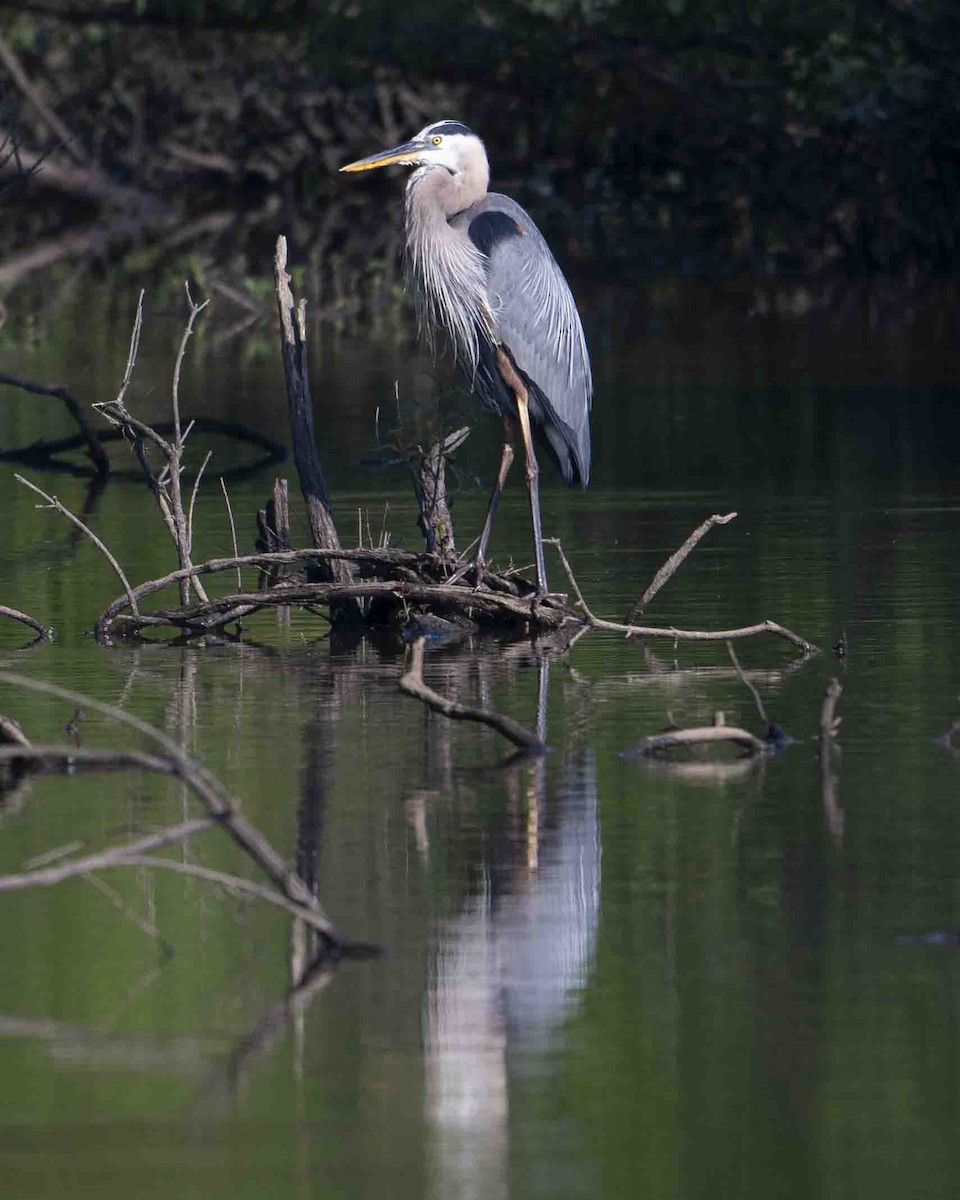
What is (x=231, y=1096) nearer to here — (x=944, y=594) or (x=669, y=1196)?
(x=669, y=1196)

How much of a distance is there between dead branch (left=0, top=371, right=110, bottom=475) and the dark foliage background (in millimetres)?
12152

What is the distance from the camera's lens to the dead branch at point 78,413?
12513 millimetres

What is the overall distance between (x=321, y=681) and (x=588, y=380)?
240 cm

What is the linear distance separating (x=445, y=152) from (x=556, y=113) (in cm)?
2249

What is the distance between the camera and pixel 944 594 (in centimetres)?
1004

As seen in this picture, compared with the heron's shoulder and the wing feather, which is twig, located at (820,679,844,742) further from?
the heron's shoulder

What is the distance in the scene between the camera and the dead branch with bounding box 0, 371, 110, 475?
41.1 ft

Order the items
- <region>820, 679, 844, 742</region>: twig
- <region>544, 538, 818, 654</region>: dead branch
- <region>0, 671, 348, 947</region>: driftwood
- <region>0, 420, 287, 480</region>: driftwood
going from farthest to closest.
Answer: <region>0, 420, 287, 480</region>: driftwood → <region>544, 538, 818, 654</region>: dead branch → <region>820, 679, 844, 742</region>: twig → <region>0, 671, 348, 947</region>: driftwood

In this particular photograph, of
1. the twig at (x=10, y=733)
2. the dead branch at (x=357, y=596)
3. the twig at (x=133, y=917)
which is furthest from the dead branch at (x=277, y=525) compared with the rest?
the twig at (x=133, y=917)

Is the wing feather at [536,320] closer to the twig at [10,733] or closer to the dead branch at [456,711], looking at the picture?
the dead branch at [456,711]

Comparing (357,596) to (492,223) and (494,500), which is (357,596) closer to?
(494,500)

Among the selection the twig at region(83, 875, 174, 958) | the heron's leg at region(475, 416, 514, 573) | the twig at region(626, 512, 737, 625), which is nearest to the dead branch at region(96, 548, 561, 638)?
the heron's leg at region(475, 416, 514, 573)

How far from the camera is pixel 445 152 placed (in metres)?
10.4

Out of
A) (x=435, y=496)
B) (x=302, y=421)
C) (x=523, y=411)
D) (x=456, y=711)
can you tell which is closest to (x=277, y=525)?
(x=302, y=421)
